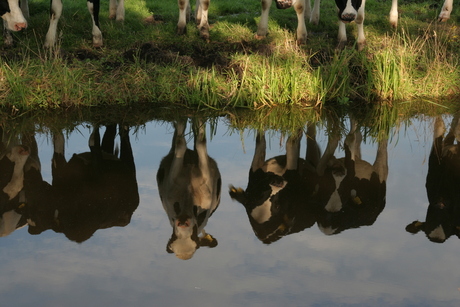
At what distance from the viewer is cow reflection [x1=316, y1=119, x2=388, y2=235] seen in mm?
6359

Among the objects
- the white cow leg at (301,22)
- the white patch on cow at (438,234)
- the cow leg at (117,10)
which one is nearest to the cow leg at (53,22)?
the cow leg at (117,10)

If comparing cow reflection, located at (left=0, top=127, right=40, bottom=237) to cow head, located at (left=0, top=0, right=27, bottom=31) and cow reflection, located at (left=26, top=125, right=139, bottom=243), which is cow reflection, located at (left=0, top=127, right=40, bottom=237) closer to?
cow reflection, located at (left=26, top=125, right=139, bottom=243)

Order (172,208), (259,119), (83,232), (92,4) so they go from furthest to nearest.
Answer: (92,4) < (259,119) < (172,208) < (83,232)

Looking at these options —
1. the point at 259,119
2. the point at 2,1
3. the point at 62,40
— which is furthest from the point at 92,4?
the point at 259,119

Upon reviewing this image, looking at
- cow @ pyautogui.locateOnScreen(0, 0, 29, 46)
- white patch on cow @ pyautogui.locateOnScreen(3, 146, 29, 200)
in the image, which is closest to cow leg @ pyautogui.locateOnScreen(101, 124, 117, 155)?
white patch on cow @ pyautogui.locateOnScreen(3, 146, 29, 200)

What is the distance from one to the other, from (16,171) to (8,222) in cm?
113

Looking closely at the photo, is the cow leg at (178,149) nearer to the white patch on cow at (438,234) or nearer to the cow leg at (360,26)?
the white patch on cow at (438,234)

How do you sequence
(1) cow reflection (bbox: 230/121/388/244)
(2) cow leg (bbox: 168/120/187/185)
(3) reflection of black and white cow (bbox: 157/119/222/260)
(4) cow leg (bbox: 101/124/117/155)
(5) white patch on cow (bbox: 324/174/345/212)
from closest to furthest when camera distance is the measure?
(3) reflection of black and white cow (bbox: 157/119/222/260) < (1) cow reflection (bbox: 230/121/388/244) < (5) white patch on cow (bbox: 324/174/345/212) < (2) cow leg (bbox: 168/120/187/185) < (4) cow leg (bbox: 101/124/117/155)

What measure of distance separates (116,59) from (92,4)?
114 cm

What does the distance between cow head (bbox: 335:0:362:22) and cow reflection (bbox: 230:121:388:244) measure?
8.79 ft

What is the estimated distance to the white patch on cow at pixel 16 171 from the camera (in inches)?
272

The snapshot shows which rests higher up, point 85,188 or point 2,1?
point 2,1

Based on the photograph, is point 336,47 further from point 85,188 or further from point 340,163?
point 85,188

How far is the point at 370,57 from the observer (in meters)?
10.4
